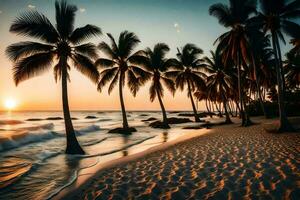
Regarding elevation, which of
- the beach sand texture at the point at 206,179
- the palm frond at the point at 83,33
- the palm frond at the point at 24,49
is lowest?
the beach sand texture at the point at 206,179

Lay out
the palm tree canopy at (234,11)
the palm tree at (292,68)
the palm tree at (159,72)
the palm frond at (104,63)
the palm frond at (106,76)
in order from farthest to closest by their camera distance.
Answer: the palm tree at (292,68) < the palm tree at (159,72) < the palm frond at (106,76) < the palm frond at (104,63) < the palm tree canopy at (234,11)

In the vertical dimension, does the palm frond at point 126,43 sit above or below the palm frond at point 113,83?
above

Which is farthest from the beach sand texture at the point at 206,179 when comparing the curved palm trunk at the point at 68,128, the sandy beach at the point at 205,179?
the curved palm trunk at the point at 68,128

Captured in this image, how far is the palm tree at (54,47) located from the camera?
11.1 metres

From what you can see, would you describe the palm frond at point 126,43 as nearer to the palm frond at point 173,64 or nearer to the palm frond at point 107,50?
the palm frond at point 107,50

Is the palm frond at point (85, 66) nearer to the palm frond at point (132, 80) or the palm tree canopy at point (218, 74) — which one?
the palm frond at point (132, 80)

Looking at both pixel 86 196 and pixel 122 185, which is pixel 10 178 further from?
pixel 122 185

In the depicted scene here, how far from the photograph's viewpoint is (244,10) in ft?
61.7

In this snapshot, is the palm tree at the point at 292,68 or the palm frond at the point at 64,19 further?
the palm tree at the point at 292,68

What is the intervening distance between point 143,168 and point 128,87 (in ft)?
56.4

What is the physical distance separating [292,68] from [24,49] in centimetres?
4231

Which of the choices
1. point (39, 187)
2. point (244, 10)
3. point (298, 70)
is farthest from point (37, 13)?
point (298, 70)

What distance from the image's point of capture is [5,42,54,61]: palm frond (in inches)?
432

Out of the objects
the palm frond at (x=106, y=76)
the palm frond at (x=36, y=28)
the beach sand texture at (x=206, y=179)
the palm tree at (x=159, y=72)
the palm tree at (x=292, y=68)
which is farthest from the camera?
the palm tree at (x=292, y=68)
